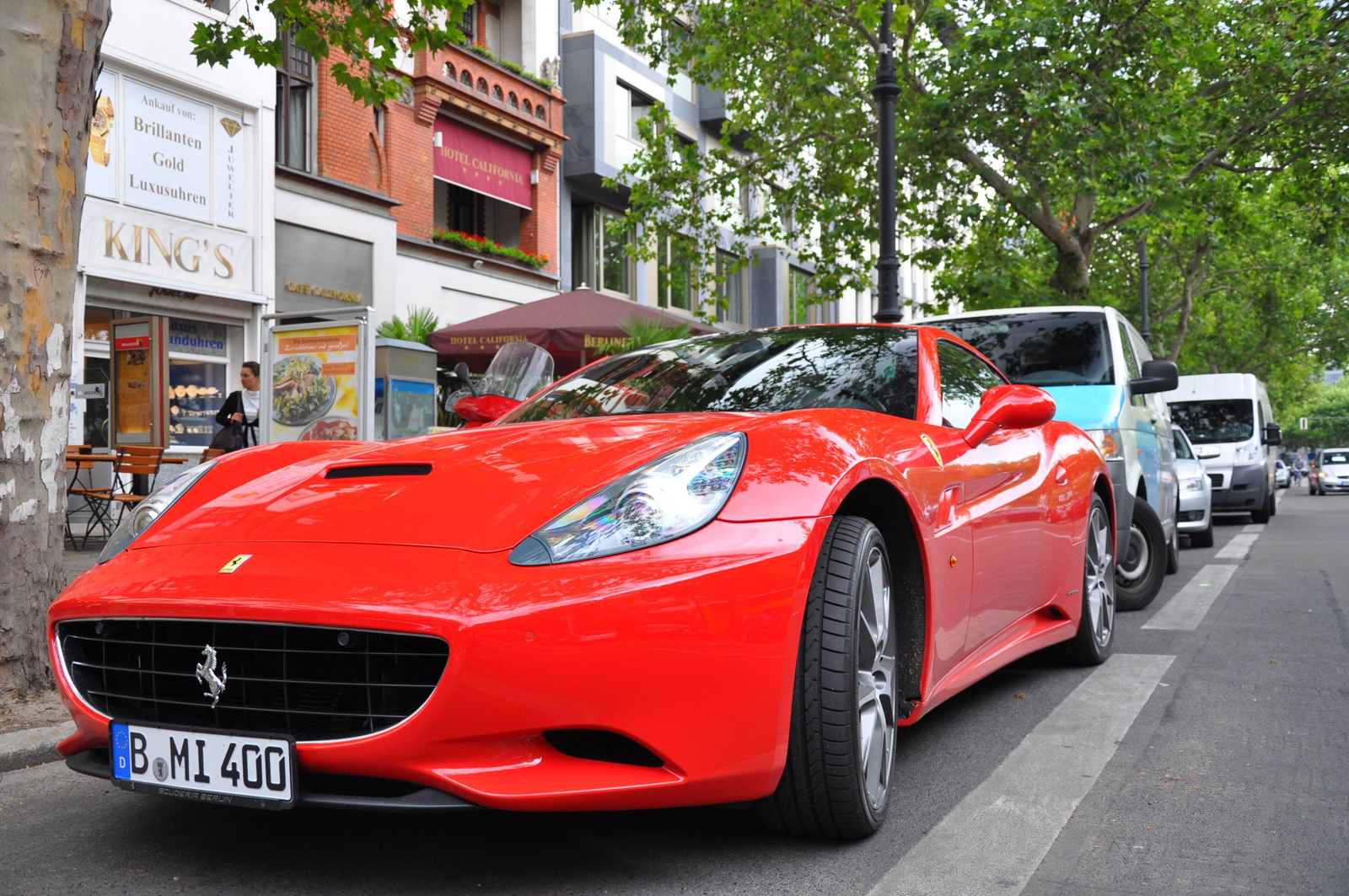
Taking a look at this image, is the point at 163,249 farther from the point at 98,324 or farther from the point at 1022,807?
the point at 1022,807

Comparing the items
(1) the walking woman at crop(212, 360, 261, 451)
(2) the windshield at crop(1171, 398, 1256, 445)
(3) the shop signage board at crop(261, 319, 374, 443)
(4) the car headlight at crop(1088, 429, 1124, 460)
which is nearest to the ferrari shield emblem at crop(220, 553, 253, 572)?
(4) the car headlight at crop(1088, 429, 1124, 460)

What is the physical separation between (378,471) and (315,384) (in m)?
7.45

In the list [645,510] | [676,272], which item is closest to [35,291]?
[645,510]

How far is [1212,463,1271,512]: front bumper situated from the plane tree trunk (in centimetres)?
1829

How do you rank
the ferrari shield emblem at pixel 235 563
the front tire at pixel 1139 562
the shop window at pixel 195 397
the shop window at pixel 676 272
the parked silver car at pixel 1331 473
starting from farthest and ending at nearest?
the parked silver car at pixel 1331 473 < the shop window at pixel 676 272 < the shop window at pixel 195 397 < the front tire at pixel 1139 562 < the ferrari shield emblem at pixel 235 563

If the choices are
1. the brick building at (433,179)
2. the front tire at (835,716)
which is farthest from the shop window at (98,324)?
the front tire at (835,716)

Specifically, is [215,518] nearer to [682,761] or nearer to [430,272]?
[682,761]

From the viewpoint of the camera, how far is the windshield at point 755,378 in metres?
3.73

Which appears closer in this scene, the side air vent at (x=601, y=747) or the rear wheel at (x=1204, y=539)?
the side air vent at (x=601, y=747)

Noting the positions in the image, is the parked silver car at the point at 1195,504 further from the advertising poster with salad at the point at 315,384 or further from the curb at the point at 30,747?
the curb at the point at 30,747

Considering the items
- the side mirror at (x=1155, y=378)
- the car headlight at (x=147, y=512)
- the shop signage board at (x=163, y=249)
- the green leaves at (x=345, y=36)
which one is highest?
the green leaves at (x=345, y=36)

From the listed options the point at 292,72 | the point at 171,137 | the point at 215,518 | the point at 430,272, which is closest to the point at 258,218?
the point at 171,137

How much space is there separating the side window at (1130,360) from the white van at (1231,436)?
10.7m

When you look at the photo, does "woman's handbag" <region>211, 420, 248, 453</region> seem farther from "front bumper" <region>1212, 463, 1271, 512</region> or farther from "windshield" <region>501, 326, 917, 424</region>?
"front bumper" <region>1212, 463, 1271, 512</region>
